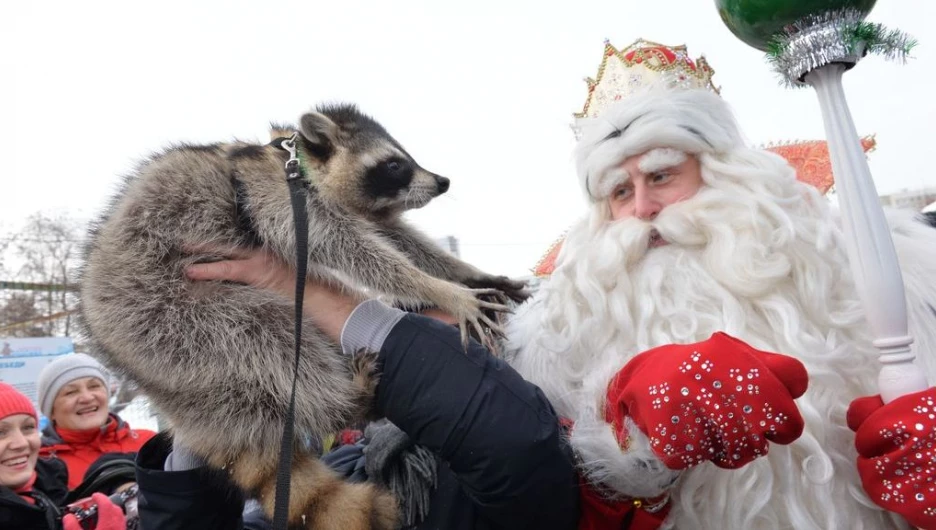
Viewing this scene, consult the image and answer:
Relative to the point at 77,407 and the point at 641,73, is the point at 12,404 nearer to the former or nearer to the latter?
the point at 77,407

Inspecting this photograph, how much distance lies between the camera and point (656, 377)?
3.38 feet

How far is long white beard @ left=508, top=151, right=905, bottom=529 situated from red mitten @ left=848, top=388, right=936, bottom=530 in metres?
0.09

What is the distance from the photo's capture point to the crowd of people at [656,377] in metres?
1.02

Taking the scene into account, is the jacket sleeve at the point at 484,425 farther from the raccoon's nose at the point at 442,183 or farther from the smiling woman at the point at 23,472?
the smiling woman at the point at 23,472

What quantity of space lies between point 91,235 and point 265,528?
98 centimetres

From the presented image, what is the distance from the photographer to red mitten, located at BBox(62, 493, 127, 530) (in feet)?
7.90

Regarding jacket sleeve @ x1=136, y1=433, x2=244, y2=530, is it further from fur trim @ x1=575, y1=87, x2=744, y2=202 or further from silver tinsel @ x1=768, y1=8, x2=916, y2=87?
silver tinsel @ x1=768, y1=8, x2=916, y2=87

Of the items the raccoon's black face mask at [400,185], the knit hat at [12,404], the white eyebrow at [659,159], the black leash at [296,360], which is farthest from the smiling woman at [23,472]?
the white eyebrow at [659,159]

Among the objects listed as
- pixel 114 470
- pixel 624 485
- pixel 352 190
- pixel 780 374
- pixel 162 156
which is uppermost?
pixel 162 156

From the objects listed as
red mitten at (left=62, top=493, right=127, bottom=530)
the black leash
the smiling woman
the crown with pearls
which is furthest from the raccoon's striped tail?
the smiling woman

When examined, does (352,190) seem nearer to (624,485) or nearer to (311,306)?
(311,306)

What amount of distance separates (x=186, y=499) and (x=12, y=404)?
83.8 inches

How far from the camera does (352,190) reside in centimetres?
207

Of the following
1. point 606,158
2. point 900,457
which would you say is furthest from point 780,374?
point 606,158
